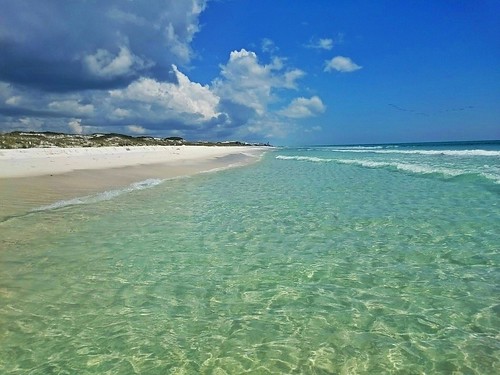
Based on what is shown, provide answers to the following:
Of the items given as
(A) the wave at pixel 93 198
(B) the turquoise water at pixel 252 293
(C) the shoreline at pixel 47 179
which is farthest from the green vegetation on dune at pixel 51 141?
(B) the turquoise water at pixel 252 293

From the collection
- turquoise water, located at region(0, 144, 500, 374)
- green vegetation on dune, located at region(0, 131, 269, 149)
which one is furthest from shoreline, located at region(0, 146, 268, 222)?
green vegetation on dune, located at region(0, 131, 269, 149)

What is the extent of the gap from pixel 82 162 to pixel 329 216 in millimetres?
28361

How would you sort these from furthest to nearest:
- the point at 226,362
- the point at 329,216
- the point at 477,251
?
the point at 329,216 < the point at 477,251 < the point at 226,362

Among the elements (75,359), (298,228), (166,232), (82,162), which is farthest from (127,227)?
(82,162)

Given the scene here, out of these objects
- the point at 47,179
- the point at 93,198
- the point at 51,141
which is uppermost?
the point at 51,141

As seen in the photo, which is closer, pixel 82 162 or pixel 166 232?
pixel 166 232

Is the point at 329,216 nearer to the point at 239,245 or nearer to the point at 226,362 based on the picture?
the point at 239,245

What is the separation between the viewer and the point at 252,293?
6.42 m

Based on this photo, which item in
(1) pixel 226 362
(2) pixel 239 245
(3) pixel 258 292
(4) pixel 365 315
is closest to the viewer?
(1) pixel 226 362

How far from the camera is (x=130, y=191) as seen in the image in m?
19.5

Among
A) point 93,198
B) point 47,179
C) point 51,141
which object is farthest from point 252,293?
point 51,141

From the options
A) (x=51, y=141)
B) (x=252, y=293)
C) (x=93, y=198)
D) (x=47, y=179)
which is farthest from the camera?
(x=51, y=141)

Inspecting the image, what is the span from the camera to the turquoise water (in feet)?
15.0

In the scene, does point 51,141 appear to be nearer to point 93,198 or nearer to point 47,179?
point 47,179
